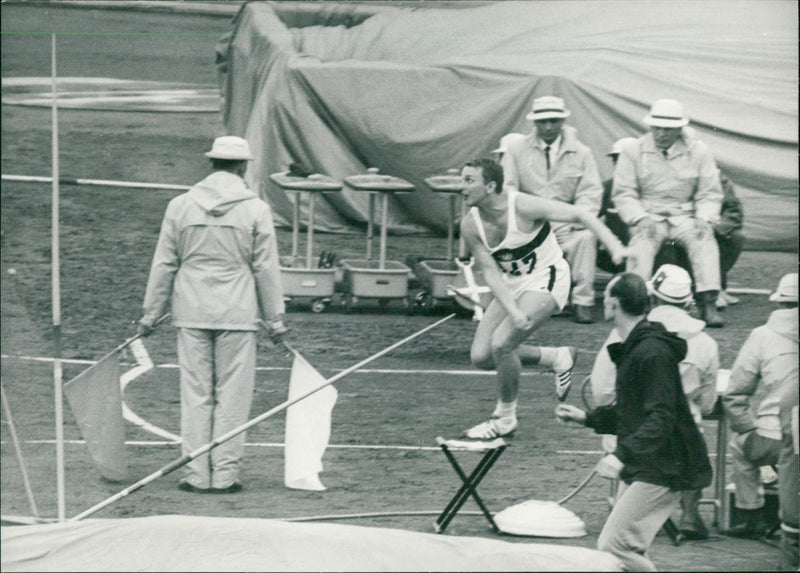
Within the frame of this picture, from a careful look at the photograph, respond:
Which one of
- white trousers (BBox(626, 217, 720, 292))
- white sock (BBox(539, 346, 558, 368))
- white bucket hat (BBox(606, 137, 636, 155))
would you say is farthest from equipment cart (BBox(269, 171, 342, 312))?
white sock (BBox(539, 346, 558, 368))

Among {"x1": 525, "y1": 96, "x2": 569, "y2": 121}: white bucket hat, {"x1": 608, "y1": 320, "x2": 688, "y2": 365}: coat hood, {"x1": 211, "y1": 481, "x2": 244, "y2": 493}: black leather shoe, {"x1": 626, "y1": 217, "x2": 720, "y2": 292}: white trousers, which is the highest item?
{"x1": 525, "y1": 96, "x2": 569, "y2": 121}: white bucket hat

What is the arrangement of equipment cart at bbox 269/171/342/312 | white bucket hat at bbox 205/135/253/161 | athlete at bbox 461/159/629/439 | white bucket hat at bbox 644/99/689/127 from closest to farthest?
1. white bucket hat at bbox 205/135/253/161
2. athlete at bbox 461/159/629/439
3. white bucket hat at bbox 644/99/689/127
4. equipment cart at bbox 269/171/342/312

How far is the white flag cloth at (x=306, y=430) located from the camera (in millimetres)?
9352

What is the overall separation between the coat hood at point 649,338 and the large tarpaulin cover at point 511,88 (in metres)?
7.49

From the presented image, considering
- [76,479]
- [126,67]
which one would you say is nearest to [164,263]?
[76,479]

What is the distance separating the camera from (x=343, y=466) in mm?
9984

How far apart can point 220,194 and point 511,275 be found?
198cm

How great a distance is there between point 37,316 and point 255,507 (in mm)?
5175

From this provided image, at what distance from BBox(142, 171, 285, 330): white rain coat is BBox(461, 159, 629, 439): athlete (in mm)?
1347

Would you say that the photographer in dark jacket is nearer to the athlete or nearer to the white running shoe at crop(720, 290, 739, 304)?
the athlete

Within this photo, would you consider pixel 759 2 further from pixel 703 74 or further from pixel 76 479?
pixel 76 479

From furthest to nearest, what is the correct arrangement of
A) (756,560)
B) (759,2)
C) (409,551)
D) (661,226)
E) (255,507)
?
(759,2), (661,226), (255,507), (756,560), (409,551)

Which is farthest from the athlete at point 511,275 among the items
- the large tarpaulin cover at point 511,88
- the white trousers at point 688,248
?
the large tarpaulin cover at point 511,88

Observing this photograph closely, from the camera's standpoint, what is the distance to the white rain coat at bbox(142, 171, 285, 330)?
9359 mm
